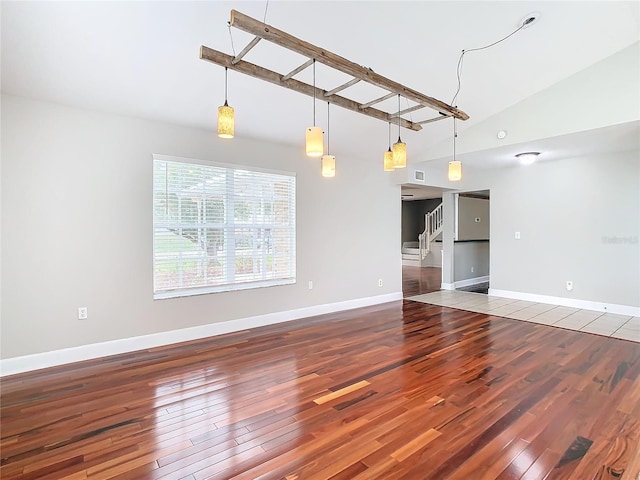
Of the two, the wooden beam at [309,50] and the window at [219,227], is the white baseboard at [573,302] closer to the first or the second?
the window at [219,227]

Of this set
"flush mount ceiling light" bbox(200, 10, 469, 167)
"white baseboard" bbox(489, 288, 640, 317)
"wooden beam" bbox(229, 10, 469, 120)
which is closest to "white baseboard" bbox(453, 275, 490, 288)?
"white baseboard" bbox(489, 288, 640, 317)

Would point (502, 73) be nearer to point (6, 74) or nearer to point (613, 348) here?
point (613, 348)

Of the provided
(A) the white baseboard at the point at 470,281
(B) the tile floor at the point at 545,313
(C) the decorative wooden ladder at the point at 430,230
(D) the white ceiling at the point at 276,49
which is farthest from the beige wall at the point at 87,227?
(C) the decorative wooden ladder at the point at 430,230

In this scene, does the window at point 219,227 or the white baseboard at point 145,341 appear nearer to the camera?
the white baseboard at point 145,341

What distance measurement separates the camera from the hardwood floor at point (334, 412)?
6.22 feet

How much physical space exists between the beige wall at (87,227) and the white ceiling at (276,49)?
0.82 ft

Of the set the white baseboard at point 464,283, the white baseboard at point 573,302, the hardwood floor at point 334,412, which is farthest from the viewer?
the white baseboard at point 464,283

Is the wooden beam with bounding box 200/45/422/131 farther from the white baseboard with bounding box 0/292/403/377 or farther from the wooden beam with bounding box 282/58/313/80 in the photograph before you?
the white baseboard with bounding box 0/292/403/377

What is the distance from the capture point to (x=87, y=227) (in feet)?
11.3

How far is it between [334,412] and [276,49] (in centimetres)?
294

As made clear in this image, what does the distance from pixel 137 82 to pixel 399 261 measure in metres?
4.88

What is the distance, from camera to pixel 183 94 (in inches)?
134

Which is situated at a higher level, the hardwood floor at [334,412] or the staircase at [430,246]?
the staircase at [430,246]

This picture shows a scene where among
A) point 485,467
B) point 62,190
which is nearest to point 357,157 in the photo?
point 62,190
